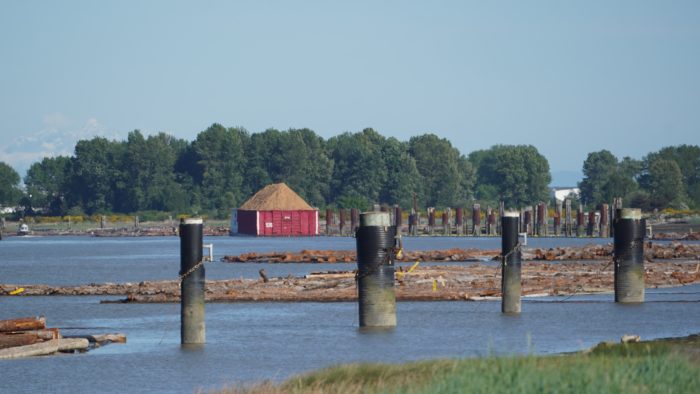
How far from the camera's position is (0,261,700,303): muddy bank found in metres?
47.4

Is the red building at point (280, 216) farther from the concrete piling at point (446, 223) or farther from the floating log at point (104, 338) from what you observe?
the floating log at point (104, 338)

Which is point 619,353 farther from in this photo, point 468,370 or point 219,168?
point 219,168

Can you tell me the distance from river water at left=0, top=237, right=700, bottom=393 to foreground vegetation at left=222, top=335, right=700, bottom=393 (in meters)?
0.82

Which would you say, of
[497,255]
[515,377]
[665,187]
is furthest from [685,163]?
[515,377]

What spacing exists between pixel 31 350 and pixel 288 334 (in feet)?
28.2

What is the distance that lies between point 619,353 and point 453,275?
28.6 metres

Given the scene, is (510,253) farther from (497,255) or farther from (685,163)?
(685,163)

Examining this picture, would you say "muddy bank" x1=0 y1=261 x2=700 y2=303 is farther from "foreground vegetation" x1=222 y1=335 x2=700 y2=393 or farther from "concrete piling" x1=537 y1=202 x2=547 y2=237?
"concrete piling" x1=537 y1=202 x2=547 y2=237

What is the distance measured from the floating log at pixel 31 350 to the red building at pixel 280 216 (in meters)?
120

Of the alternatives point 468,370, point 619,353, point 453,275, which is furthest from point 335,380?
point 453,275

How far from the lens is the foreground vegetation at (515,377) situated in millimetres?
18359

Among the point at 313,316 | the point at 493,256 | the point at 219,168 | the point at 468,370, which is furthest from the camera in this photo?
the point at 219,168

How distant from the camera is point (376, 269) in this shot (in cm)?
3297

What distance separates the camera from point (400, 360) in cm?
3070
